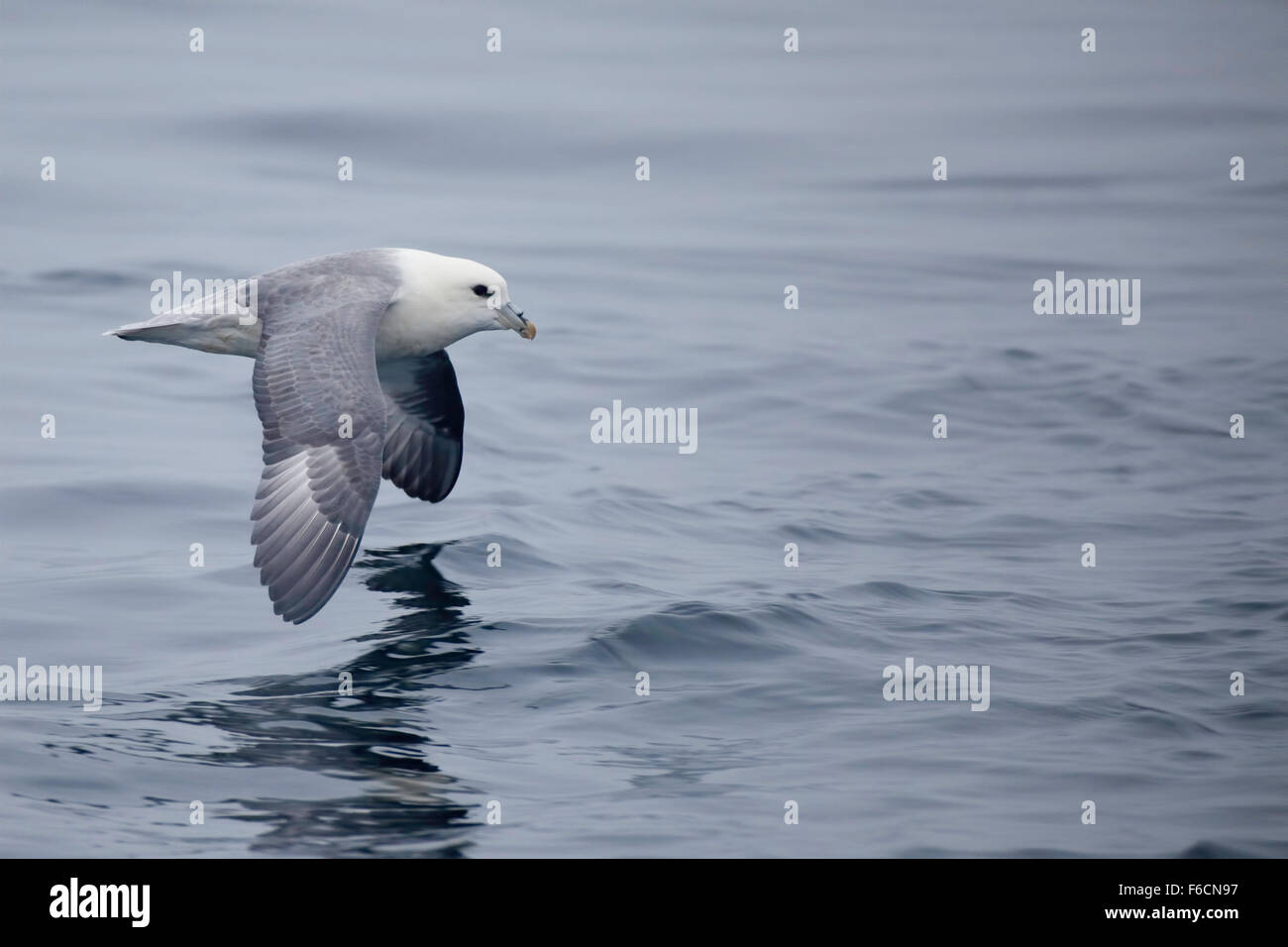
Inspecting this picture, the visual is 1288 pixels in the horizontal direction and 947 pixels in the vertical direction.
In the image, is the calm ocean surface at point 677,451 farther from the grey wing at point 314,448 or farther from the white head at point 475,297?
the white head at point 475,297

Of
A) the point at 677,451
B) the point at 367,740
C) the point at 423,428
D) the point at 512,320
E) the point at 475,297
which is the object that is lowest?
the point at 367,740

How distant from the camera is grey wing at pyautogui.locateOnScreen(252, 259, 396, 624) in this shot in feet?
30.6

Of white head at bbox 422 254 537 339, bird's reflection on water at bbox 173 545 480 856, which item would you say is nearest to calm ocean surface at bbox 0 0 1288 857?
bird's reflection on water at bbox 173 545 480 856

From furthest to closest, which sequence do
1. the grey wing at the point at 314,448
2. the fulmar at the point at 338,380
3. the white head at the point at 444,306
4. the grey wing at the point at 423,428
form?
the grey wing at the point at 423,428
the white head at the point at 444,306
the fulmar at the point at 338,380
the grey wing at the point at 314,448

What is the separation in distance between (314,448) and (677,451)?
567 centimetres

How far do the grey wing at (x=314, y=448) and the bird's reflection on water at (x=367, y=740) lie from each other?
0.53 metres

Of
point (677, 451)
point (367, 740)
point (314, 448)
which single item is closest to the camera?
point (367, 740)

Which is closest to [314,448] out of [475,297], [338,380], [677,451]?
[338,380]

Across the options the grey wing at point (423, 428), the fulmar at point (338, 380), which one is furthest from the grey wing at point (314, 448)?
the grey wing at point (423, 428)

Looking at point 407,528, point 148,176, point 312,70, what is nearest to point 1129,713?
point 407,528

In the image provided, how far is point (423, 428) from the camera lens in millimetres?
12234

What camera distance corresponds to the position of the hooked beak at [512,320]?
1120 centimetres

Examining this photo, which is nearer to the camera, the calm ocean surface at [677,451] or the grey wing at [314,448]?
the calm ocean surface at [677,451]

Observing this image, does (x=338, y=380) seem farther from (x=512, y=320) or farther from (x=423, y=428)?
(x=423, y=428)
